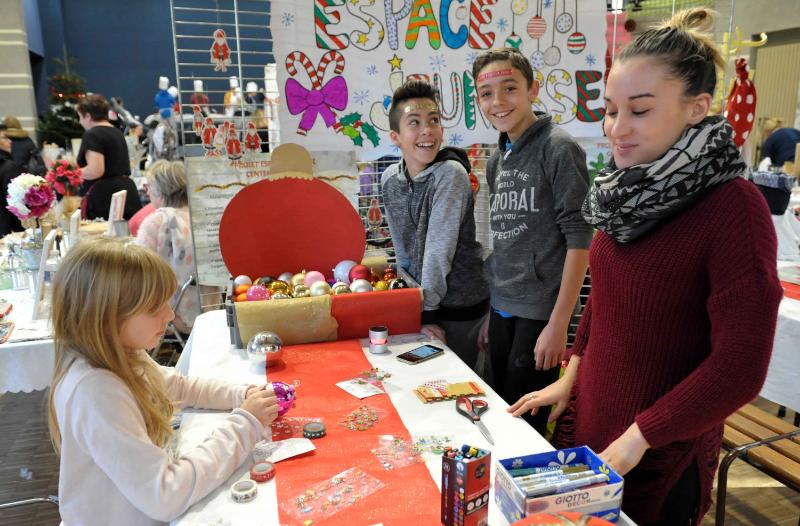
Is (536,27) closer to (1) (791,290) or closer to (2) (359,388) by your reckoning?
(1) (791,290)

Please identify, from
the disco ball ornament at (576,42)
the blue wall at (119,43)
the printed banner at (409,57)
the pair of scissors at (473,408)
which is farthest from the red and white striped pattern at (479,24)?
the blue wall at (119,43)

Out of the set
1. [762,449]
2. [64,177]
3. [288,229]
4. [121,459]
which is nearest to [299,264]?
[288,229]

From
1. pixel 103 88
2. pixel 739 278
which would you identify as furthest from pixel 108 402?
pixel 103 88

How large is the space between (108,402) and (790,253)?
3.23m

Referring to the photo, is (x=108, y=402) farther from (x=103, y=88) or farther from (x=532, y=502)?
(x=103, y=88)

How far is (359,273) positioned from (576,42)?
1530 millimetres

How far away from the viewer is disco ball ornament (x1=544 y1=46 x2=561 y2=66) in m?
2.57

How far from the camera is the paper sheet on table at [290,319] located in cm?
169

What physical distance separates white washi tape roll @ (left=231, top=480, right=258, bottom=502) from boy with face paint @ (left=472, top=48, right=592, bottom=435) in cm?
100

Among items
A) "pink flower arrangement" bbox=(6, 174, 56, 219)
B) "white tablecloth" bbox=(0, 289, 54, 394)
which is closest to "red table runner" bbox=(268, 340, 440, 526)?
"white tablecloth" bbox=(0, 289, 54, 394)

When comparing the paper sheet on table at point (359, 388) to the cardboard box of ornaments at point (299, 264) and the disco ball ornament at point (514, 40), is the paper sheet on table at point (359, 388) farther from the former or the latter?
the disco ball ornament at point (514, 40)

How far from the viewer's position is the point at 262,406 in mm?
1195

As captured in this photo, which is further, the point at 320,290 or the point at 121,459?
the point at 320,290

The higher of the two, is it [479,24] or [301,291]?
[479,24]
